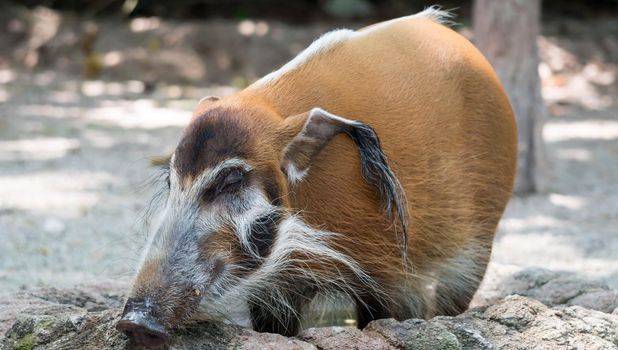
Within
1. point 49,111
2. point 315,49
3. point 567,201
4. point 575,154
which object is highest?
point 315,49

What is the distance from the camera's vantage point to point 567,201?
7.11 metres

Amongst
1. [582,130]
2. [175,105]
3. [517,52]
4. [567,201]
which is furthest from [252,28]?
[567,201]

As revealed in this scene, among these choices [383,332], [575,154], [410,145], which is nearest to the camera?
[383,332]

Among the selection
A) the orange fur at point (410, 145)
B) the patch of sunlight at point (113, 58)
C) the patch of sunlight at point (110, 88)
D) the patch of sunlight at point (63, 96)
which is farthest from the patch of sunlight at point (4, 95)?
the orange fur at point (410, 145)

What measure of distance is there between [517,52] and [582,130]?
287cm

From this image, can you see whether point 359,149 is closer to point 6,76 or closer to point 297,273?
point 297,273

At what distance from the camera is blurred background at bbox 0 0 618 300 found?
5695 millimetres

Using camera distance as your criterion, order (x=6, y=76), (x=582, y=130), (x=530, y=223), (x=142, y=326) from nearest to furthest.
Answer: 1. (x=142, y=326)
2. (x=530, y=223)
3. (x=582, y=130)
4. (x=6, y=76)

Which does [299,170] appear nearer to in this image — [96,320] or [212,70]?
[96,320]

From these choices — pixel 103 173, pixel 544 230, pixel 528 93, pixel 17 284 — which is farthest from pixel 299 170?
pixel 103 173

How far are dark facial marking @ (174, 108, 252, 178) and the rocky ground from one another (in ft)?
1.28

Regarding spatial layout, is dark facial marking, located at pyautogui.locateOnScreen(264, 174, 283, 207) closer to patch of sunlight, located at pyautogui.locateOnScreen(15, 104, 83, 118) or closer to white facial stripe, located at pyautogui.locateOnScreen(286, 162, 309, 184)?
white facial stripe, located at pyautogui.locateOnScreen(286, 162, 309, 184)

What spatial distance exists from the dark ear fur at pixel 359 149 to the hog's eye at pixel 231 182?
7.1 inches

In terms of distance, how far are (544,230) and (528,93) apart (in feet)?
4.08
